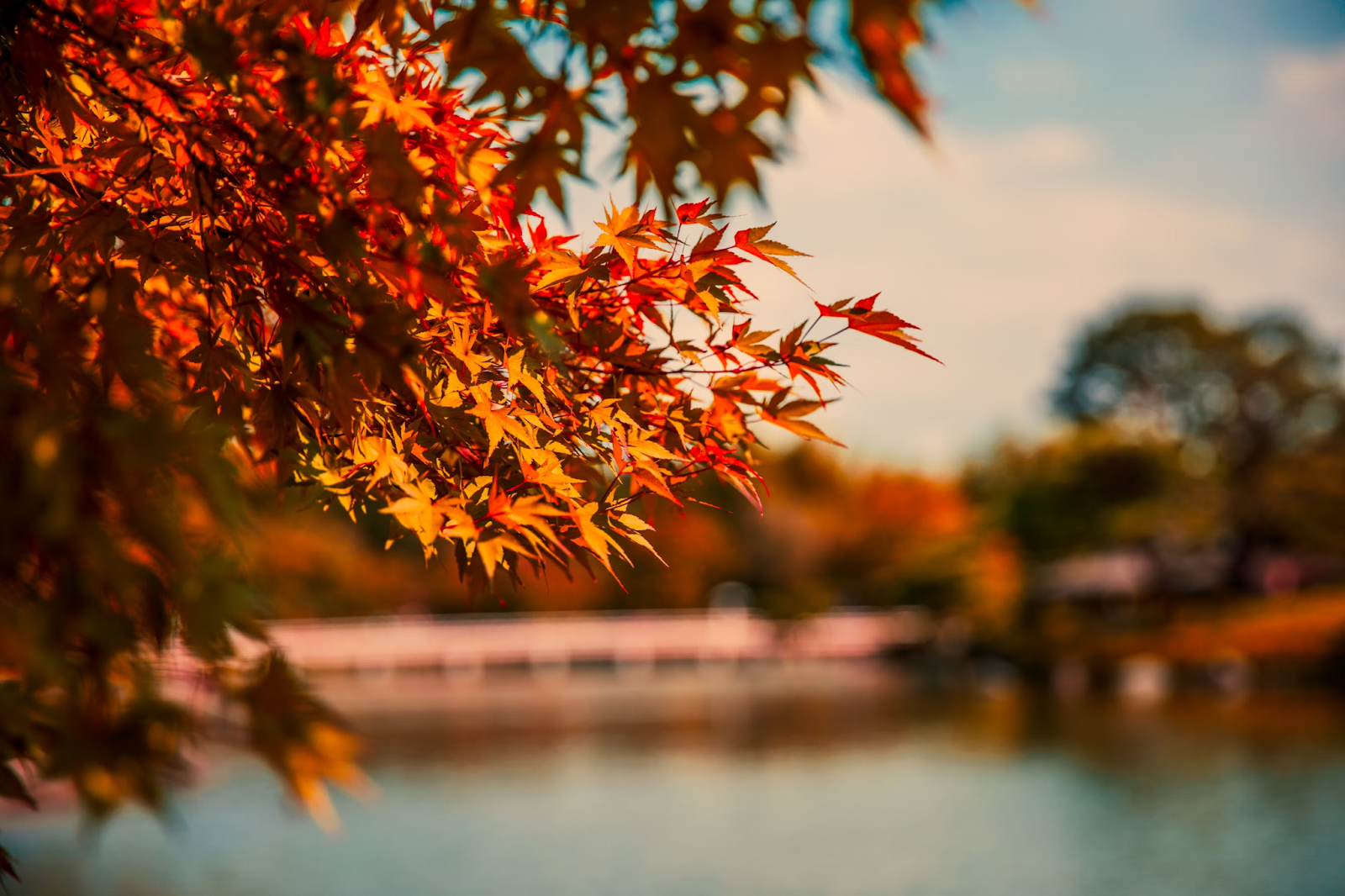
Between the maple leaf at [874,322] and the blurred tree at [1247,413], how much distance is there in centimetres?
3809

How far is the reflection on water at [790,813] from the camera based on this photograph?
1340cm

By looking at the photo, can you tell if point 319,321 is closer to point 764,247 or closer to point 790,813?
point 764,247

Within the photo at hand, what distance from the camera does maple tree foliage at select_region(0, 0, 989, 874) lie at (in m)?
1.26

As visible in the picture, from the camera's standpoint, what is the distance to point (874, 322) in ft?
6.50

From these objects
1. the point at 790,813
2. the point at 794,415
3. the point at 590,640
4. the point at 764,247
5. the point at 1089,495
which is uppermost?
the point at 1089,495

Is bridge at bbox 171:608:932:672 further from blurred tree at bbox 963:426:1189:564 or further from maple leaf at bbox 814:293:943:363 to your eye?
maple leaf at bbox 814:293:943:363

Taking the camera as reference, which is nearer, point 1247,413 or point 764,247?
point 764,247

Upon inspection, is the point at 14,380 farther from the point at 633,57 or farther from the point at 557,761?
the point at 557,761

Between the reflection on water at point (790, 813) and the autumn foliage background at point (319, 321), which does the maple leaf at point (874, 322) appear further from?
the reflection on water at point (790, 813)

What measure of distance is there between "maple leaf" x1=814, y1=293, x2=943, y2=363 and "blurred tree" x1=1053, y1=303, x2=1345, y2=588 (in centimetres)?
3809

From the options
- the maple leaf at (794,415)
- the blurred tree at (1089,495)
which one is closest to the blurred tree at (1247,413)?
the blurred tree at (1089,495)

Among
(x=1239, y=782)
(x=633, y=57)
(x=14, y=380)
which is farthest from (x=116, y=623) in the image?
(x=1239, y=782)

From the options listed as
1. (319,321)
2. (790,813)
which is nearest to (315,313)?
(319,321)

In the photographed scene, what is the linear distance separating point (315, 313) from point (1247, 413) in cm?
4078
